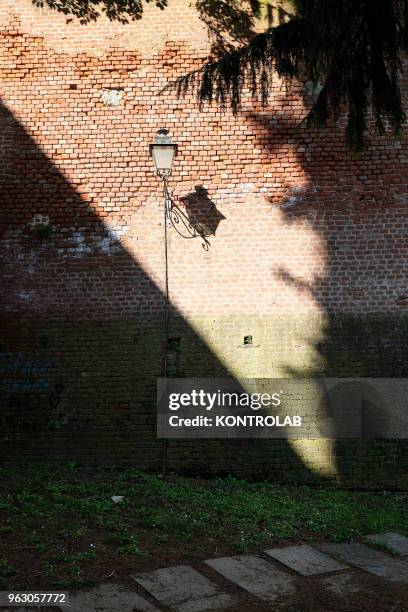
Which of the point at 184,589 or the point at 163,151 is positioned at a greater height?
the point at 163,151

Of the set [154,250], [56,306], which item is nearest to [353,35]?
[154,250]

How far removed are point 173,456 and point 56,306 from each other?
2.58 metres

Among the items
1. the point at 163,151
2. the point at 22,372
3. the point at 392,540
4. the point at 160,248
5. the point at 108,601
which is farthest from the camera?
the point at 160,248

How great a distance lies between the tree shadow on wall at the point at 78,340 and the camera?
7.71 m

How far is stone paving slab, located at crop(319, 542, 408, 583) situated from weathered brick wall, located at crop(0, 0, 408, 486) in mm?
2255

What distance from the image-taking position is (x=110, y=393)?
7754 millimetres

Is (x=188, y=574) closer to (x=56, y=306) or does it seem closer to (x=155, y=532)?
(x=155, y=532)

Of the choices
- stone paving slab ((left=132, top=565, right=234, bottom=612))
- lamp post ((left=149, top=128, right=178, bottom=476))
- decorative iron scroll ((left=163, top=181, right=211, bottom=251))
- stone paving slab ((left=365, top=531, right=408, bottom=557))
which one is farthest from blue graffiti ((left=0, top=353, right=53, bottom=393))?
stone paving slab ((left=365, top=531, right=408, bottom=557))

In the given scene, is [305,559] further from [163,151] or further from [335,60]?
[163,151]

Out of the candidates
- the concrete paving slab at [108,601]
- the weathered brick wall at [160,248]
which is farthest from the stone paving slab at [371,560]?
the weathered brick wall at [160,248]

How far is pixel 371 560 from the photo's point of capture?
5.09 m

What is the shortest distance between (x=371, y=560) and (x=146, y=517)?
2.17 meters

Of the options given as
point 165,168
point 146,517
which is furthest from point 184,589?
point 165,168

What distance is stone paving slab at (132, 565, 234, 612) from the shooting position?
410 cm
